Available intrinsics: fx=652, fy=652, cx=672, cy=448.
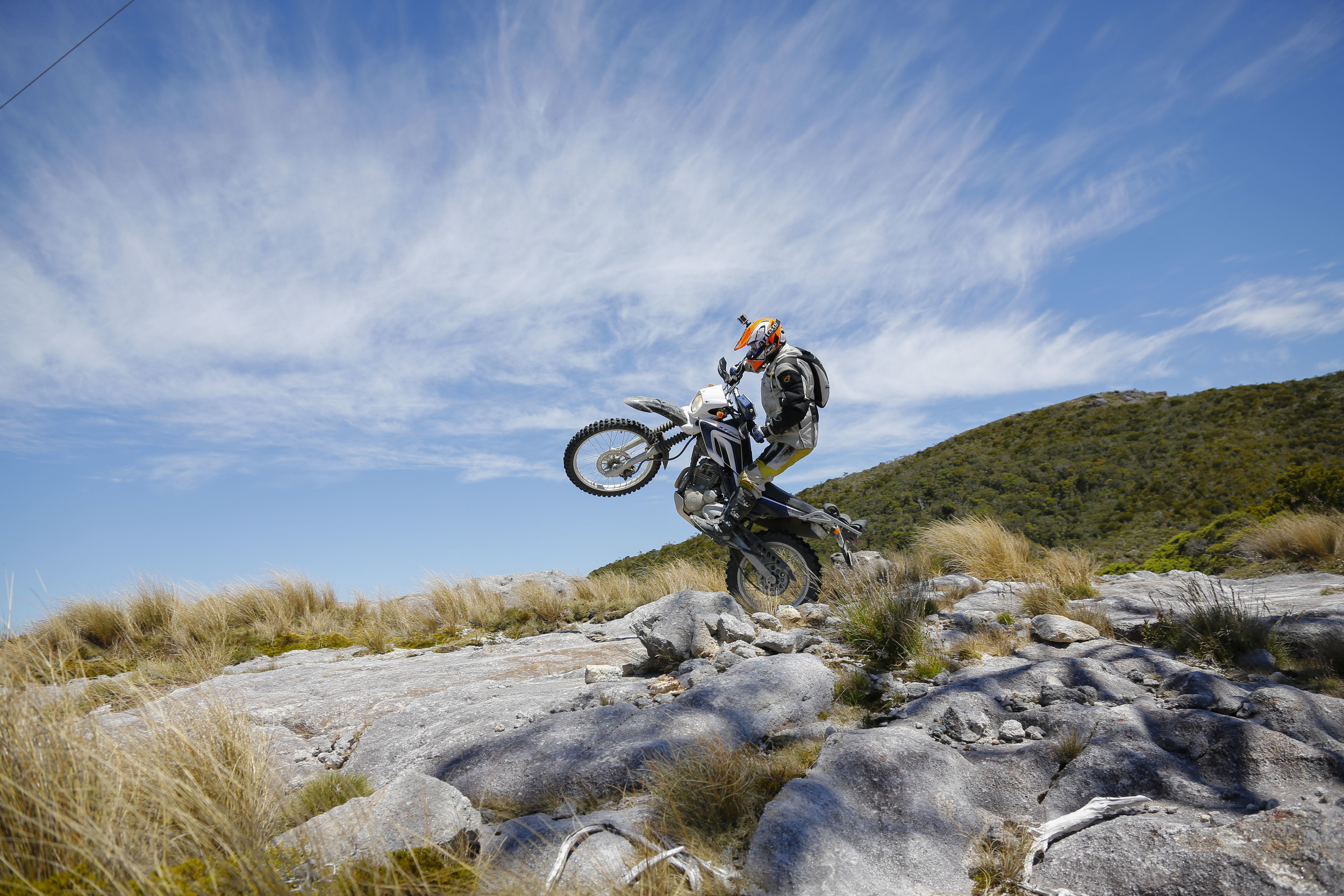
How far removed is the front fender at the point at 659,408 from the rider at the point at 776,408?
881 millimetres

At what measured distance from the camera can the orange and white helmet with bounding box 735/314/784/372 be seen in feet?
23.8

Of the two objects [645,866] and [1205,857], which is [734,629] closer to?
[645,866]

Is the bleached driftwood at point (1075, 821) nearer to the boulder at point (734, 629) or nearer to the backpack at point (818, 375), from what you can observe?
the boulder at point (734, 629)

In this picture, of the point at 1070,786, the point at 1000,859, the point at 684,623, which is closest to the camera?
the point at 1000,859

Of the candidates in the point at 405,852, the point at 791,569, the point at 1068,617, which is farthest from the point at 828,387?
the point at 405,852

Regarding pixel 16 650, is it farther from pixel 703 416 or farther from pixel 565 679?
pixel 703 416

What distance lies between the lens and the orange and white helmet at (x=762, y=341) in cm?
726

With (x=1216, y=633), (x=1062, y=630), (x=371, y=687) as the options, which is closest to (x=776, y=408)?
(x=1062, y=630)

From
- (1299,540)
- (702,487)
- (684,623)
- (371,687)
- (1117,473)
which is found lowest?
(1299,540)

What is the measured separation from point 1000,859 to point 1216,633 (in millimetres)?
3467

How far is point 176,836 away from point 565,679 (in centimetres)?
359

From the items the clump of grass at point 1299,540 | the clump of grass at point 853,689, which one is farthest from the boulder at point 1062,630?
the clump of grass at point 1299,540

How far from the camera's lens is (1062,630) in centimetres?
494

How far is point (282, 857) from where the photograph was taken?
83.7 inches
